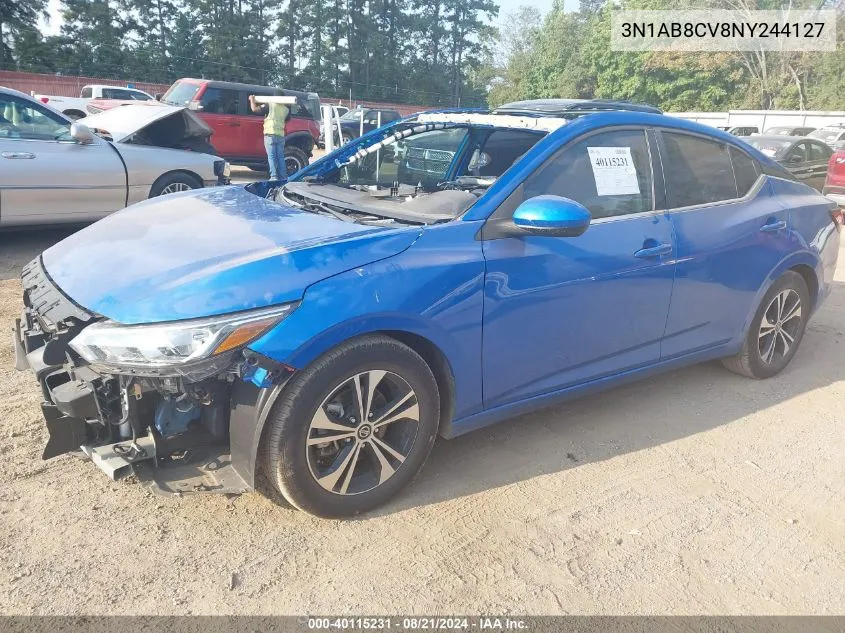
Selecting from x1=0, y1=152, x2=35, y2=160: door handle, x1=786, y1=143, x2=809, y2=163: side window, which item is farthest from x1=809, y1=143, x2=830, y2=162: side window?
x1=0, y1=152, x2=35, y2=160: door handle

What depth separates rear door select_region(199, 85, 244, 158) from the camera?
14.0 metres

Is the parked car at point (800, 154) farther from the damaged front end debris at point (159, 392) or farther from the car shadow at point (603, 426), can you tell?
the damaged front end debris at point (159, 392)

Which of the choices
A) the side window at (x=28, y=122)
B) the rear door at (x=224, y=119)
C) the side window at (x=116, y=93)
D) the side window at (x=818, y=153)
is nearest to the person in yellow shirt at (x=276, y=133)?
the rear door at (x=224, y=119)

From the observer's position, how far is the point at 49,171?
646 cm

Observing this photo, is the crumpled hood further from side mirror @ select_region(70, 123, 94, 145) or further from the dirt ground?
side mirror @ select_region(70, 123, 94, 145)

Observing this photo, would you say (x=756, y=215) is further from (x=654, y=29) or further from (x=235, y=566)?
(x=654, y=29)

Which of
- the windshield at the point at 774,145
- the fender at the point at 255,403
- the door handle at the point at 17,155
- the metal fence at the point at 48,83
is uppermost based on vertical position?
the metal fence at the point at 48,83

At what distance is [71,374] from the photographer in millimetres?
2527

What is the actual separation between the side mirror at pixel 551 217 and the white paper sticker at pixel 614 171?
1.64 feet

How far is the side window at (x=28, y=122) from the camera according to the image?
20.9 feet

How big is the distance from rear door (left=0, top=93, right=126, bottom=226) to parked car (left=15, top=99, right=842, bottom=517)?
3.61m

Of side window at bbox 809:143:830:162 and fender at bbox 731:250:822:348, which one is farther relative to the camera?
side window at bbox 809:143:830:162

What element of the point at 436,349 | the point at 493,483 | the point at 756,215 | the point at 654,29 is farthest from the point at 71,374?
→ the point at 654,29

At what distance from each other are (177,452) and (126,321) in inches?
21.2
